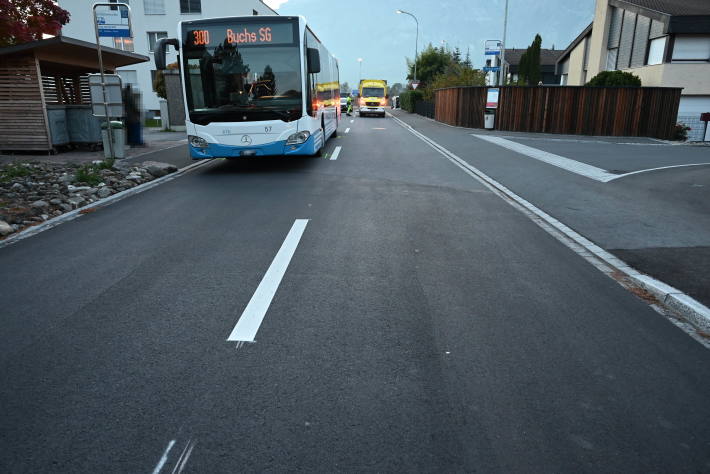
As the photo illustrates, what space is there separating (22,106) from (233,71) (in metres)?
8.28

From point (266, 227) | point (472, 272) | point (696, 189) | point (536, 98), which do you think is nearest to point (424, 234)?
point (472, 272)

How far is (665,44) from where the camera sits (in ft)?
91.0

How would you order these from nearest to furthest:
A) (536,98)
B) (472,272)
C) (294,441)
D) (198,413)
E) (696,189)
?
(294,441), (198,413), (472,272), (696,189), (536,98)

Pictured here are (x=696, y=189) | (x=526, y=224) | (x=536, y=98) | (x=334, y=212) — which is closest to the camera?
(x=526, y=224)

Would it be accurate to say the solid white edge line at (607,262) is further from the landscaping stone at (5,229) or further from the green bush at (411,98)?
the green bush at (411,98)

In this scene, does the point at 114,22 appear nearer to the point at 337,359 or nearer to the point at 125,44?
the point at 337,359

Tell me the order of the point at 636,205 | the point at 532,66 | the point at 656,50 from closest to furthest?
the point at 636,205
the point at 656,50
the point at 532,66

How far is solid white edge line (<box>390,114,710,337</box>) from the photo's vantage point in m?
4.52

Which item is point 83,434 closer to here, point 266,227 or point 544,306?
point 544,306

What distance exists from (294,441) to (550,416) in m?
1.51

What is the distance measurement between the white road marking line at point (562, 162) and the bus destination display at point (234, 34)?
8147 millimetres

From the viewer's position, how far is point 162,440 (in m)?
2.85

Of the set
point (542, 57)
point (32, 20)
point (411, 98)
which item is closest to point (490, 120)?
point (32, 20)

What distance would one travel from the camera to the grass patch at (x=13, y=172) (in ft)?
36.1
